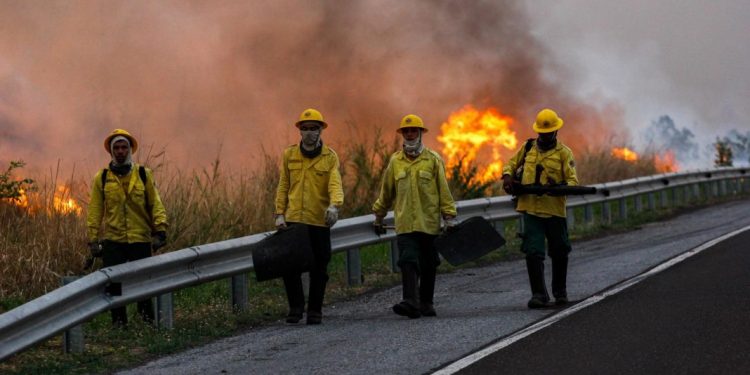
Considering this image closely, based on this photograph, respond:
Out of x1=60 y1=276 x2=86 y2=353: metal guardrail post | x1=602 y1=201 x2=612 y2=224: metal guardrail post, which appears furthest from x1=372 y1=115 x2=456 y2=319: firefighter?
x1=602 y1=201 x2=612 y2=224: metal guardrail post

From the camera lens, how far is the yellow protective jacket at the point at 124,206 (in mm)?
10625

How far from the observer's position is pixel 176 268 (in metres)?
10.2

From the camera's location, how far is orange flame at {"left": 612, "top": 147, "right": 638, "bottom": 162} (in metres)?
28.0

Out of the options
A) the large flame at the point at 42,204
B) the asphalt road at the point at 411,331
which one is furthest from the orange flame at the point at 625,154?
the large flame at the point at 42,204

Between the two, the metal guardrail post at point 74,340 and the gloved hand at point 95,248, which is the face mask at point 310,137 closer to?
the gloved hand at point 95,248

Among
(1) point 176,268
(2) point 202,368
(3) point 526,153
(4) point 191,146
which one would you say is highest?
(4) point 191,146

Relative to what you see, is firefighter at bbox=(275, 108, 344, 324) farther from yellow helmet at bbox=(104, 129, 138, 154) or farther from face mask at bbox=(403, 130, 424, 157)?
yellow helmet at bbox=(104, 129, 138, 154)

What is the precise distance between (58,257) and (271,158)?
4996mm

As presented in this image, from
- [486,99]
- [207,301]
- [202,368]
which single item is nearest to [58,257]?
[207,301]

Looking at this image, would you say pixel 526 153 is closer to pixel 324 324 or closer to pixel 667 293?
pixel 667 293

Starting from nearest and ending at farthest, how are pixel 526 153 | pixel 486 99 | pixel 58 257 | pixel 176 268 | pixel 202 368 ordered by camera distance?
pixel 202 368
pixel 176 268
pixel 526 153
pixel 58 257
pixel 486 99

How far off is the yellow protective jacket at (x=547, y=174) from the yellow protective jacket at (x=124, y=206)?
124 inches

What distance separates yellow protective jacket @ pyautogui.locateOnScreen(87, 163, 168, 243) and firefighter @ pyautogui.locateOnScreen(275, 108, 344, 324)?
1.10m

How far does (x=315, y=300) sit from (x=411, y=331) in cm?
130
